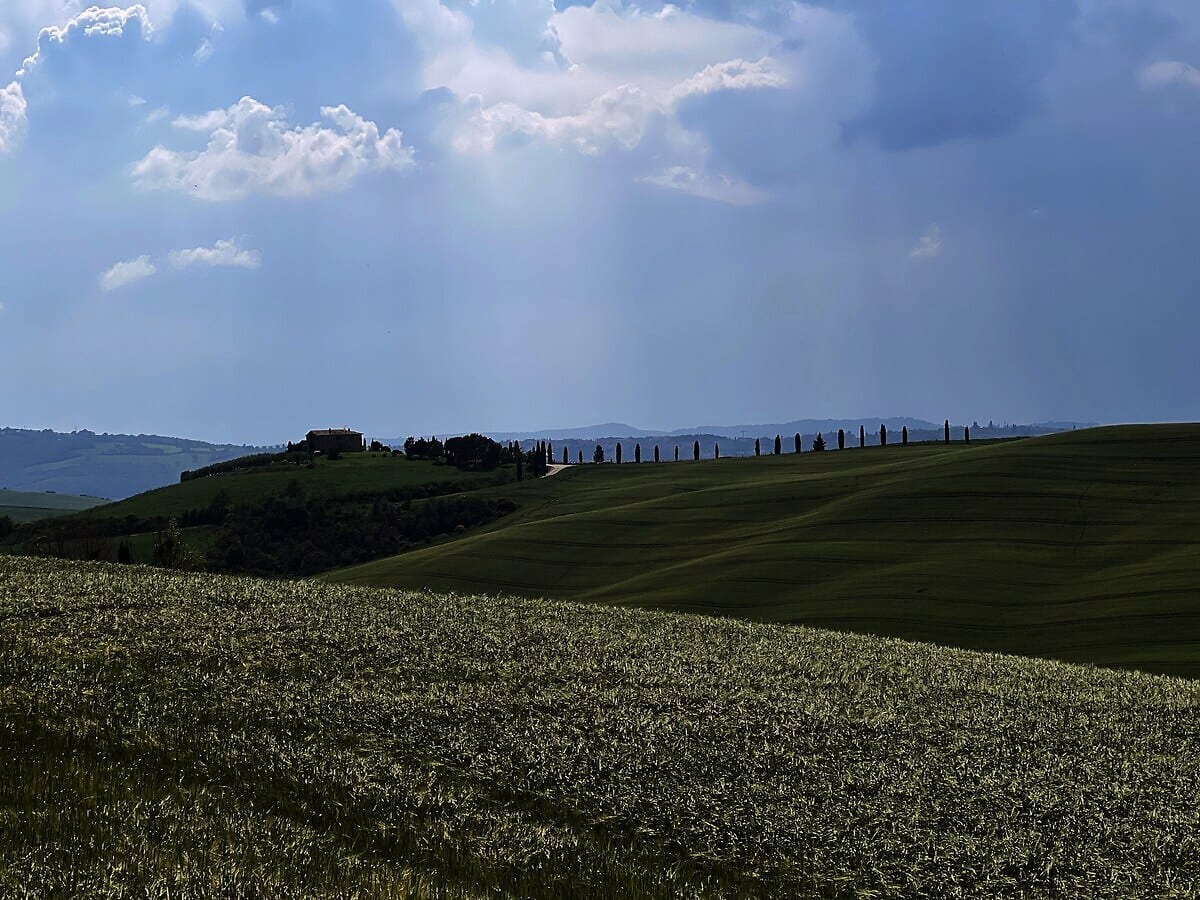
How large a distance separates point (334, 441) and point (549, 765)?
6683 inches

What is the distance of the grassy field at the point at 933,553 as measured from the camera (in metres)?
42.6

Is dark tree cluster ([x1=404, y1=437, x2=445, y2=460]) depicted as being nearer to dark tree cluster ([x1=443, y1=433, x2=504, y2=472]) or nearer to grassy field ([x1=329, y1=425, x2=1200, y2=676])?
dark tree cluster ([x1=443, y1=433, x2=504, y2=472])

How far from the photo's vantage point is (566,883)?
11094 millimetres

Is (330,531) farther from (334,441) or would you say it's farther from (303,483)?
(334,441)

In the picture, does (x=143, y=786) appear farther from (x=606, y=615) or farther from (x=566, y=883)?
(x=606, y=615)

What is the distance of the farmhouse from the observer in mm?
177413

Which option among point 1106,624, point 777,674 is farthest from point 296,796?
point 1106,624

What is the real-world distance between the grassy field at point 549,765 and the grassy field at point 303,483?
9821 cm

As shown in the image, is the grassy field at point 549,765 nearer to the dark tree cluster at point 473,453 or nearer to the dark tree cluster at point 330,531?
the dark tree cluster at point 330,531

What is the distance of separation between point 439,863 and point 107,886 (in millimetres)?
3686

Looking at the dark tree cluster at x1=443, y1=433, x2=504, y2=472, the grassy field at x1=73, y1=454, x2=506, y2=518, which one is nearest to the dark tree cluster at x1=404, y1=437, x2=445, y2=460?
the dark tree cluster at x1=443, y1=433, x2=504, y2=472

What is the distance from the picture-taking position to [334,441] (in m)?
179

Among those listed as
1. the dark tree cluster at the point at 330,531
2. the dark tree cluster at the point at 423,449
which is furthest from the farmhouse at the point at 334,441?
the dark tree cluster at the point at 330,531

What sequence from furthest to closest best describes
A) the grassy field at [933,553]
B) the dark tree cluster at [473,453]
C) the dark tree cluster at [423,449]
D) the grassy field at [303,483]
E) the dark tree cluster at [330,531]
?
1. the dark tree cluster at [423,449]
2. the dark tree cluster at [473,453]
3. the grassy field at [303,483]
4. the dark tree cluster at [330,531]
5. the grassy field at [933,553]
